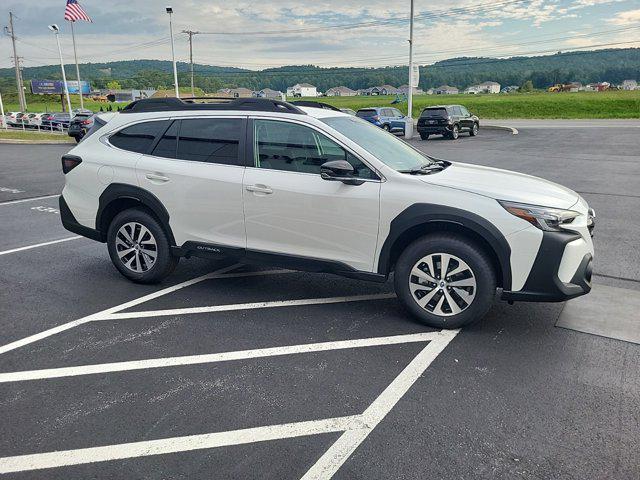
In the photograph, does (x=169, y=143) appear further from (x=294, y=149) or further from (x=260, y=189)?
(x=294, y=149)

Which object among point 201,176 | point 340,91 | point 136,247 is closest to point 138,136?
point 201,176

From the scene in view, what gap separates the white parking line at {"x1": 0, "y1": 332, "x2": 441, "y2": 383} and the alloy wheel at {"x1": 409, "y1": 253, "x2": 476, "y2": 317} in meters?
0.25

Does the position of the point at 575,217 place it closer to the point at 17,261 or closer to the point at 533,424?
the point at 533,424

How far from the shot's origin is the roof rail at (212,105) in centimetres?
486

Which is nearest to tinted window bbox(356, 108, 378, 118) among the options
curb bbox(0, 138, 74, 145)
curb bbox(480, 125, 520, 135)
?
curb bbox(480, 125, 520, 135)

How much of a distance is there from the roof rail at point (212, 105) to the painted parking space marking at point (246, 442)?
282 centimetres

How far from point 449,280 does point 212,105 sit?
2850 mm

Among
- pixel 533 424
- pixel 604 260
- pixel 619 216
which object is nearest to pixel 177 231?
pixel 533 424

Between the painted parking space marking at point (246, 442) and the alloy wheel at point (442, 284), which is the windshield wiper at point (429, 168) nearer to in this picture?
the alloy wheel at point (442, 284)

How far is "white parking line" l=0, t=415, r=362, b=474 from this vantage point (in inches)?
107

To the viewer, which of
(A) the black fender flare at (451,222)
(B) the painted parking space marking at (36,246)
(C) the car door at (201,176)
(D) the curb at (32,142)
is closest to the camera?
(A) the black fender flare at (451,222)

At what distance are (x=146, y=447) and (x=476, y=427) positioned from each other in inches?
74.6

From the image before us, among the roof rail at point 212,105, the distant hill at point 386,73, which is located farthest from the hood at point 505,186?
the distant hill at point 386,73

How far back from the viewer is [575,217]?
4074mm
